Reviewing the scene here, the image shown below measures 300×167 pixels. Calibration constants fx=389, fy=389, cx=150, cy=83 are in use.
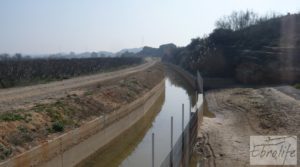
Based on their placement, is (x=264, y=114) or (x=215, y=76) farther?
(x=215, y=76)

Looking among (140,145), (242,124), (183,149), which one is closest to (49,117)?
(140,145)

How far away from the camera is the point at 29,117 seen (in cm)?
1950

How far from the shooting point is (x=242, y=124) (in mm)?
26938

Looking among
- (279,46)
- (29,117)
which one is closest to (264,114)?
(29,117)

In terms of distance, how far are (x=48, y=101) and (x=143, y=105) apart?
1331 centimetres

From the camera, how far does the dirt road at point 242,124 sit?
1936cm

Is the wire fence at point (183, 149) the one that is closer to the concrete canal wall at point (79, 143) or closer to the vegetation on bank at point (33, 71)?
the concrete canal wall at point (79, 143)

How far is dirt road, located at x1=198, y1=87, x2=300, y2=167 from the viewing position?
1936 centimetres

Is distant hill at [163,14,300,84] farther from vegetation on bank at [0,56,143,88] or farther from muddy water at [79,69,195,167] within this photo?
vegetation on bank at [0,56,143,88]

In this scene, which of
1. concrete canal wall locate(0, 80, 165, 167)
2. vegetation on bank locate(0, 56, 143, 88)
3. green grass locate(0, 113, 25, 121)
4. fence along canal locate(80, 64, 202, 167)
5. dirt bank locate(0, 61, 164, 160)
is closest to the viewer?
concrete canal wall locate(0, 80, 165, 167)

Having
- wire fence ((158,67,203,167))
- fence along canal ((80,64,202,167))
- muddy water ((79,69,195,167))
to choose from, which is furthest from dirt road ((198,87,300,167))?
muddy water ((79,69,195,167))

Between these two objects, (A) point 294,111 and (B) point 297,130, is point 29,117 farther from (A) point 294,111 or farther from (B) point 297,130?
(A) point 294,111

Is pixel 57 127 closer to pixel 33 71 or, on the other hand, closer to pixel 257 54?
pixel 33 71

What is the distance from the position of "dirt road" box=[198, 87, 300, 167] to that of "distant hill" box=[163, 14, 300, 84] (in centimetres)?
1381
